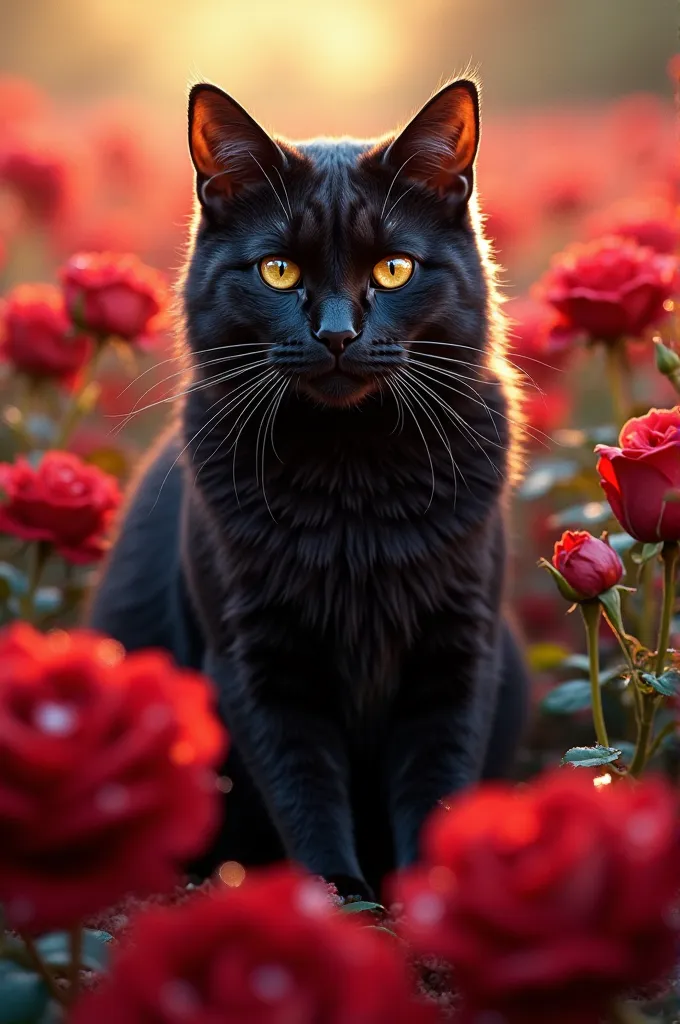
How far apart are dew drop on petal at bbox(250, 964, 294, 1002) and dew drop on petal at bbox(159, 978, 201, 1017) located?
0.09 feet

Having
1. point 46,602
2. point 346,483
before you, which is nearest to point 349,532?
point 346,483

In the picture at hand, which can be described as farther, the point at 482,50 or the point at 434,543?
the point at 482,50

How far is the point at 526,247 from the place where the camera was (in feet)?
12.0

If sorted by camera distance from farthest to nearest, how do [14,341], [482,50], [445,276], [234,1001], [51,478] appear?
[482,50]
[14,341]
[51,478]
[445,276]
[234,1001]

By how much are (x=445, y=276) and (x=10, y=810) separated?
4.00ft

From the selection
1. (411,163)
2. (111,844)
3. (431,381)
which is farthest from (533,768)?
(111,844)

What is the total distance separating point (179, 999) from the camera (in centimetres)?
52

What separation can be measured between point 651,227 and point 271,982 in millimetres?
1993

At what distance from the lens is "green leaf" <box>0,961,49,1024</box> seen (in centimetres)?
67

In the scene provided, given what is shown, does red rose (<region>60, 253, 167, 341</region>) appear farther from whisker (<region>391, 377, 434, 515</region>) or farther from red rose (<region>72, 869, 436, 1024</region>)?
red rose (<region>72, 869, 436, 1024</region>)

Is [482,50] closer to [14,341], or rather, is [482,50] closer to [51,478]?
[14,341]

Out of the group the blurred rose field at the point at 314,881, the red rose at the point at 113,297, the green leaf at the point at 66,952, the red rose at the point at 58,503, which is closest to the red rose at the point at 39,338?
the blurred rose field at the point at 314,881

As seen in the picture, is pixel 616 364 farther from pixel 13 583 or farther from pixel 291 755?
pixel 13 583

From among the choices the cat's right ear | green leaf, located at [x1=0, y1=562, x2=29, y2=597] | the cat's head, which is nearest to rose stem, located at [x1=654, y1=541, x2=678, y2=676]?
the cat's head
